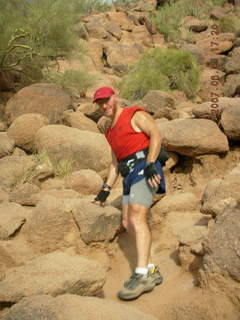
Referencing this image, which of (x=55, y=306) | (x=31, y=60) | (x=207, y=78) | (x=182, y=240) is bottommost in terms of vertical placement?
(x=207, y=78)

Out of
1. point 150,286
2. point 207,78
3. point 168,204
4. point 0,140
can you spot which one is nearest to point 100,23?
point 207,78

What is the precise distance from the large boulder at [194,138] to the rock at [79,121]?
216 centimetres

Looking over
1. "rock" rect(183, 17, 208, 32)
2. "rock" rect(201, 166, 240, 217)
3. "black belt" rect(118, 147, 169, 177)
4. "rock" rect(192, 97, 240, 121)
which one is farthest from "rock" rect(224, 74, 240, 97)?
"rock" rect(183, 17, 208, 32)

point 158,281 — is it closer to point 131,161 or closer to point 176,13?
point 131,161

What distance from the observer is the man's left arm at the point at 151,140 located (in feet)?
11.3

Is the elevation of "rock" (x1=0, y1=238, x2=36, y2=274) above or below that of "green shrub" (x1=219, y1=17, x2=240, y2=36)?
above

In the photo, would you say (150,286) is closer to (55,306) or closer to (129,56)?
(55,306)

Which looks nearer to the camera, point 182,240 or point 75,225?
point 182,240

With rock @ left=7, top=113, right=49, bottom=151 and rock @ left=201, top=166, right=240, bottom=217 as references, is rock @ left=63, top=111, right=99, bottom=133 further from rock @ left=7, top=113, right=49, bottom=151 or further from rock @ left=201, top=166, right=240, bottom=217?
rock @ left=201, top=166, right=240, bottom=217

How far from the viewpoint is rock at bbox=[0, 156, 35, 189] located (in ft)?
20.5

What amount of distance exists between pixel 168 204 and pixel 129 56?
637 inches

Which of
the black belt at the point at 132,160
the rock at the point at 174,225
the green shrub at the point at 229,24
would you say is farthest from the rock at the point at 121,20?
the black belt at the point at 132,160

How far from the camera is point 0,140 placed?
7582mm

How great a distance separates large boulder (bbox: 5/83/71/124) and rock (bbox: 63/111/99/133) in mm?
249
